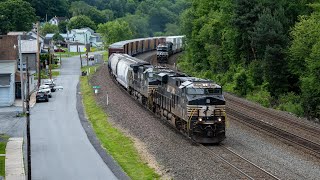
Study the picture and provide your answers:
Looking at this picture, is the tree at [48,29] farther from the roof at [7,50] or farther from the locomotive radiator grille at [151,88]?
the locomotive radiator grille at [151,88]

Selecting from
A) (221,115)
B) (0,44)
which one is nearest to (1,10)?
(0,44)

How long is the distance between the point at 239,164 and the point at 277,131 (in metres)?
9.55

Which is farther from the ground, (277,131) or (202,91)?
(202,91)

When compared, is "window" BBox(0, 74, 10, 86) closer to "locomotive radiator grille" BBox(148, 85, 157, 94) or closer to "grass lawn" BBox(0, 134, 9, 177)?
"grass lawn" BBox(0, 134, 9, 177)

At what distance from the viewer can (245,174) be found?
2258cm

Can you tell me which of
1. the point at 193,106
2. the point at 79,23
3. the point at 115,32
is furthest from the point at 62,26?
the point at 193,106

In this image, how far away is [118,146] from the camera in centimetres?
3005

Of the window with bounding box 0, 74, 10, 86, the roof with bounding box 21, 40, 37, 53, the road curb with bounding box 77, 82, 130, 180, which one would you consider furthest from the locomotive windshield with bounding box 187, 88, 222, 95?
the roof with bounding box 21, 40, 37, 53

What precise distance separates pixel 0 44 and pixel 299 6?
34.6 m

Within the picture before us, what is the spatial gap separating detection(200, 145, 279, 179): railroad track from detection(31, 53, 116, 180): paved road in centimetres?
588

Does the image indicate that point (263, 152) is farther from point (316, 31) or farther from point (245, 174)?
point (316, 31)

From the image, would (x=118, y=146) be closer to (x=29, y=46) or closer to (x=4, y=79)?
(x=4, y=79)

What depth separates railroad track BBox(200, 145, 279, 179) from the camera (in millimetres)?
22595

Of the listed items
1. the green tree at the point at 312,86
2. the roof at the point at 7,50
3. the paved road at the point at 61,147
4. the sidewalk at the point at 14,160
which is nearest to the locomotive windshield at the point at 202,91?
the paved road at the point at 61,147
